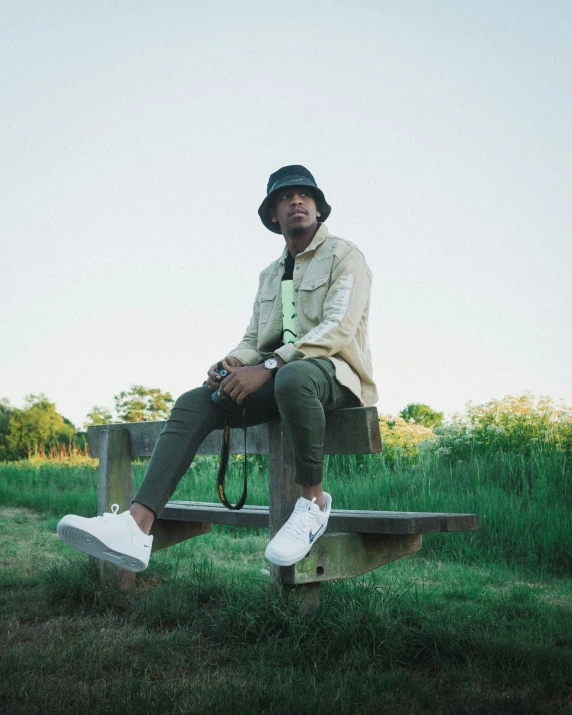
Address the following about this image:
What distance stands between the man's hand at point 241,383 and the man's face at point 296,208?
0.91 m

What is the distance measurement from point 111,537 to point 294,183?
6.25ft

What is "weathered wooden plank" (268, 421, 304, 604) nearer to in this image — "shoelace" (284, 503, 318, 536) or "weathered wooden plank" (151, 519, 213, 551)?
"shoelace" (284, 503, 318, 536)

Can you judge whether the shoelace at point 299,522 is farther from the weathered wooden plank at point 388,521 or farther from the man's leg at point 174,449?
the man's leg at point 174,449

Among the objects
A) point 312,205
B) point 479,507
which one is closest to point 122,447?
point 312,205

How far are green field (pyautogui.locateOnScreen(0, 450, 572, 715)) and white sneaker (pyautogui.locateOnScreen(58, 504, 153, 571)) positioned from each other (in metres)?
0.33

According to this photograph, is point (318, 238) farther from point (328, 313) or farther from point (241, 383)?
point (241, 383)

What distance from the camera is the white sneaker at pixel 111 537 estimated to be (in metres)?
2.79

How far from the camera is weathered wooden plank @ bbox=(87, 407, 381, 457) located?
114 inches

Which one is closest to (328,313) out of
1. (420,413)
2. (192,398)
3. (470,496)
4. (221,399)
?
(221,399)

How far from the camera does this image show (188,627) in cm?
310

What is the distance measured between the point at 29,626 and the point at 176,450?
1.08m

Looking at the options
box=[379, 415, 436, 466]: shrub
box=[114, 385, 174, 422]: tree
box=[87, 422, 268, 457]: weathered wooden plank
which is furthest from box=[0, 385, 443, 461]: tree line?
box=[87, 422, 268, 457]: weathered wooden plank

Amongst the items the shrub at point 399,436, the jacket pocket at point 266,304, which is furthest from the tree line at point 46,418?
the jacket pocket at point 266,304

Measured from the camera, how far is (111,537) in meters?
2.82
